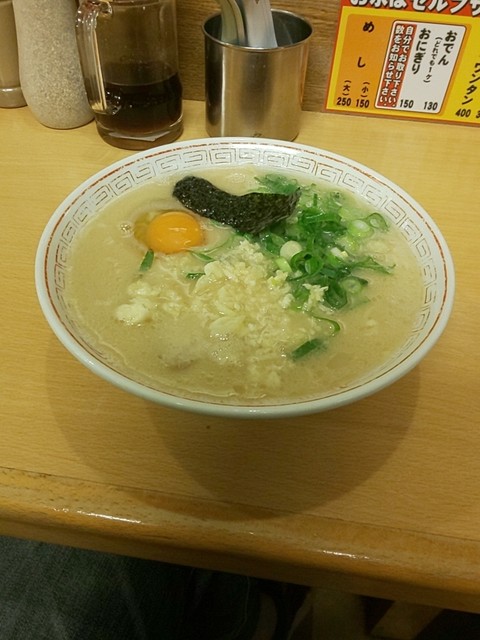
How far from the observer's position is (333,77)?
1.56 meters

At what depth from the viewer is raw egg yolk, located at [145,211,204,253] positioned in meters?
1.06

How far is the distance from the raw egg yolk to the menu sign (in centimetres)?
76

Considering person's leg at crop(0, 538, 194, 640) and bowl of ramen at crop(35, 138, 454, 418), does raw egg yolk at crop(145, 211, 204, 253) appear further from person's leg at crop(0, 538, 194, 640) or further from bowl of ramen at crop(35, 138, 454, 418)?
person's leg at crop(0, 538, 194, 640)

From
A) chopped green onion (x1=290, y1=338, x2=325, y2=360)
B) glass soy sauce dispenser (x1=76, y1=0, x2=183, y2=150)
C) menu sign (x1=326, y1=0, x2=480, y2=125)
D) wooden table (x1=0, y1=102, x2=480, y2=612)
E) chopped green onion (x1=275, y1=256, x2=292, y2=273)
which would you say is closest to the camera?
wooden table (x1=0, y1=102, x2=480, y2=612)

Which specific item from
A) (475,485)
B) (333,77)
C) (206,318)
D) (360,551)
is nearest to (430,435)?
(475,485)

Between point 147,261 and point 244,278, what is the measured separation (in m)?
0.19

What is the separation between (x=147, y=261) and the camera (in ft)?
3.31

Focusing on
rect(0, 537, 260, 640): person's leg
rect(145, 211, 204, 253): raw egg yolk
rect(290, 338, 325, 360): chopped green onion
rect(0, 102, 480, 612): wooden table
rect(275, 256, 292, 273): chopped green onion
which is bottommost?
rect(0, 537, 260, 640): person's leg

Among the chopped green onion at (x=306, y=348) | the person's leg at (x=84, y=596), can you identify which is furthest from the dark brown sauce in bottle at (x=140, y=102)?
the person's leg at (x=84, y=596)

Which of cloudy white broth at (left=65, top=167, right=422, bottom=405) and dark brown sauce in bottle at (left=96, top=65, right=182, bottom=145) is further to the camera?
dark brown sauce in bottle at (left=96, top=65, right=182, bottom=145)

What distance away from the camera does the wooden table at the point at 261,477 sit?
28.7 inches

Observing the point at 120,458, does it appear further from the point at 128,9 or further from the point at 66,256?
the point at 128,9

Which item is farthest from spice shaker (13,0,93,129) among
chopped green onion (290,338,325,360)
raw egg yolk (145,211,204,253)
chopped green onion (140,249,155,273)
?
chopped green onion (290,338,325,360)

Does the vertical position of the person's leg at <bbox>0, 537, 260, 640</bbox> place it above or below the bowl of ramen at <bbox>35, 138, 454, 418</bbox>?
below
